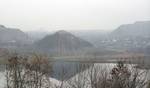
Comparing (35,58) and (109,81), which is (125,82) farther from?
(35,58)

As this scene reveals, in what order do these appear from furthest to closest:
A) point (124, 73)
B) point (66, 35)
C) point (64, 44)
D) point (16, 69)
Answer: point (66, 35)
point (64, 44)
point (16, 69)
point (124, 73)

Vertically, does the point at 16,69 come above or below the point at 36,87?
above

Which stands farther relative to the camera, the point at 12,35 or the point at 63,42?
the point at 12,35

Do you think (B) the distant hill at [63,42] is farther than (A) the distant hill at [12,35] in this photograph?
No

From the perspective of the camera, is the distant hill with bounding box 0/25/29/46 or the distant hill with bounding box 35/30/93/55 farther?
the distant hill with bounding box 0/25/29/46

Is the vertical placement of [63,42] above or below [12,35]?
below

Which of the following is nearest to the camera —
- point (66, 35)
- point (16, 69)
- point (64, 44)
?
point (16, 69)

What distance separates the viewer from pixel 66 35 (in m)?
61.5

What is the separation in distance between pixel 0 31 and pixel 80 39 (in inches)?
681

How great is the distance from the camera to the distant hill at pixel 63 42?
175 ft

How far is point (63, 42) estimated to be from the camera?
5828cm

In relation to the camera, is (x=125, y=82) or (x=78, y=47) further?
(x=78, y=47)

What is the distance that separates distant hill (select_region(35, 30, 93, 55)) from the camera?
2094 inches

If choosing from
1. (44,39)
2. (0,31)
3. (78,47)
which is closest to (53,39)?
(44,39)
